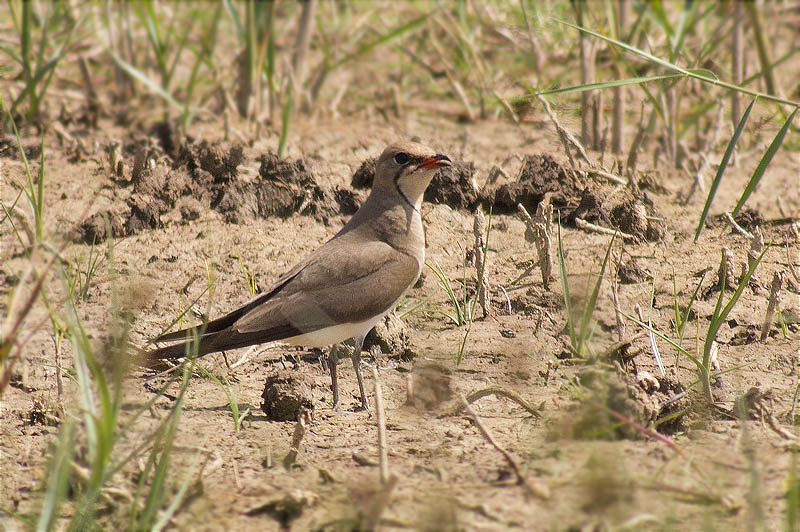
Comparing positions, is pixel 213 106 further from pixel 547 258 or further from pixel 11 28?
pixel 547 258

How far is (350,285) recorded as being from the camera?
444 cm

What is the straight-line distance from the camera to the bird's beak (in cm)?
477

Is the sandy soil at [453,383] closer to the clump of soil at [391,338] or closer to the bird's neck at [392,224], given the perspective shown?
the clump of soil at [391,338]

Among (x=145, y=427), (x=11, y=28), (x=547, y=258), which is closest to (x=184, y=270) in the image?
(x=145, y=427)

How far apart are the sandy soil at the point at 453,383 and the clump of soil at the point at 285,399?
0.04 metres

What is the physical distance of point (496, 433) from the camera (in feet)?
12.2

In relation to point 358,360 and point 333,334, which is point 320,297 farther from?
point 358,360

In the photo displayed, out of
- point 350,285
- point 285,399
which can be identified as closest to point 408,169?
point 350,285

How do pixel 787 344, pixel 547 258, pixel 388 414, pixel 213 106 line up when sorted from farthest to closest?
pixel 213 106
pixel 547 258
pixel 787 344
pixel 388 414

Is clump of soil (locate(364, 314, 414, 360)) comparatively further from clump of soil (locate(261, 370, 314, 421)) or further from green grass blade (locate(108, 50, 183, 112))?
green grass blade (locate(108, 50, 183, 112))

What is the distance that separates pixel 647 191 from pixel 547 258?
132 centimetres

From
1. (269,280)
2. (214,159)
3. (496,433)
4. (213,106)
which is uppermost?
(213,106)

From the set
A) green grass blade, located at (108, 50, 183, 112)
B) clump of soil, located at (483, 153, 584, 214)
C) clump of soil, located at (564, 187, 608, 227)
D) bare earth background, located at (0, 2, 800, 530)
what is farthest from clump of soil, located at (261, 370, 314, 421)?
green grass blade, located at (108, 50, 183, 112)

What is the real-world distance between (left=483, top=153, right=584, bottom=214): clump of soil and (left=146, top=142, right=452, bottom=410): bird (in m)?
0.68
